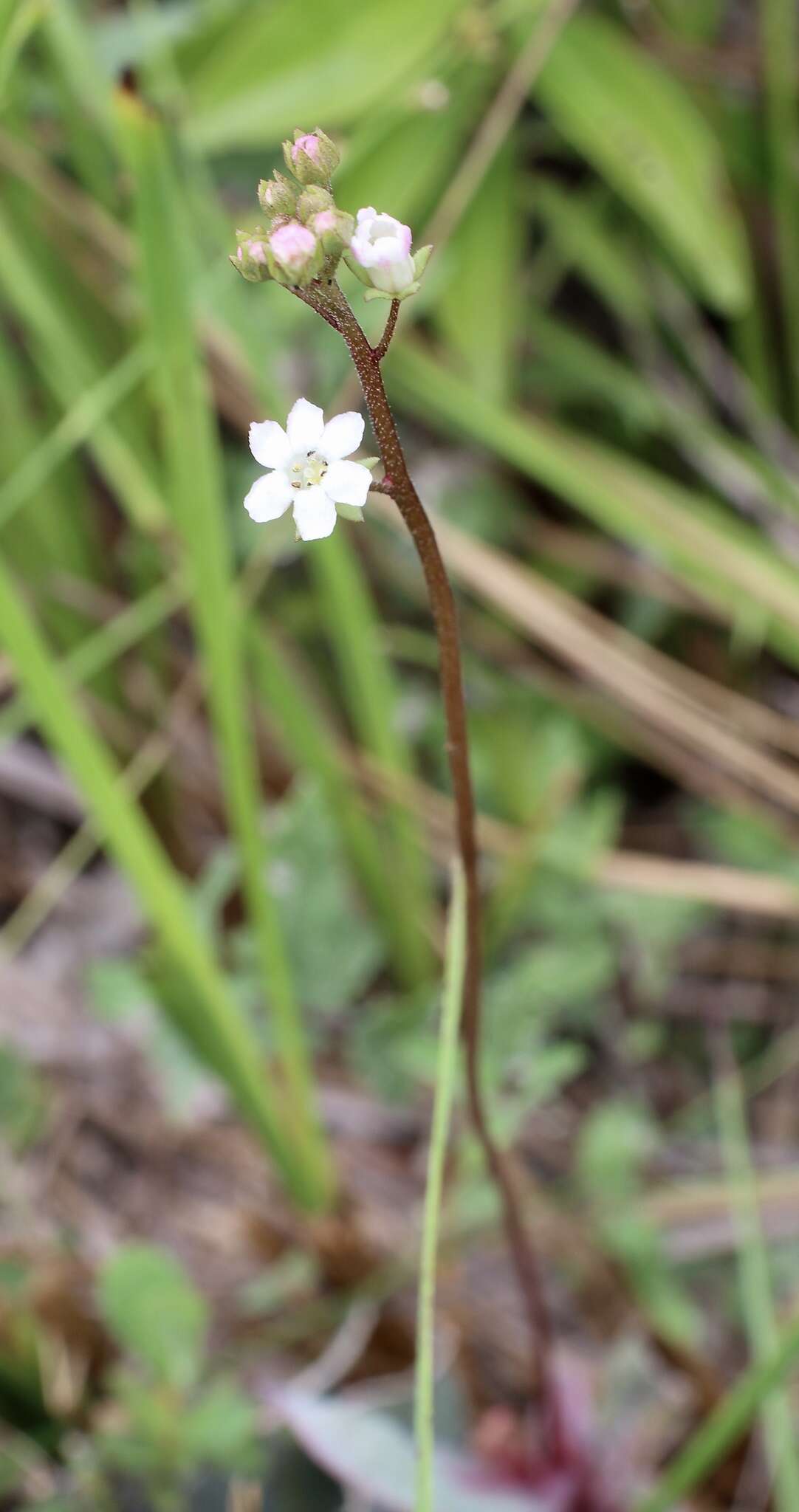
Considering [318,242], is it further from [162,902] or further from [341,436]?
[162,902]

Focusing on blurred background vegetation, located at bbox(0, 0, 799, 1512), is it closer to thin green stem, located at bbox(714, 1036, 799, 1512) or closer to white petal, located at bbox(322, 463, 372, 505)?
thin green stem, located at bbox(714, 1036, 799, 1512)

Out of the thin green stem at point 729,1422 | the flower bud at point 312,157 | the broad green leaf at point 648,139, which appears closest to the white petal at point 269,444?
the flower bud at point 312,157

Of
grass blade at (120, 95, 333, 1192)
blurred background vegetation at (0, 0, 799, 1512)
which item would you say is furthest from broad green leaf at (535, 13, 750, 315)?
grass blade at (120, 95, 333, 1192)

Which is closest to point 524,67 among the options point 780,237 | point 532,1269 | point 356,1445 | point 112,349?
point 780,237

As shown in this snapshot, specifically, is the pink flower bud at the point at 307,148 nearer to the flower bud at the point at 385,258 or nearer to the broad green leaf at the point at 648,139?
the flower bud at the point at 385,258

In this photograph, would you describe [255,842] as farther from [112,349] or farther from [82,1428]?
[112,349]
